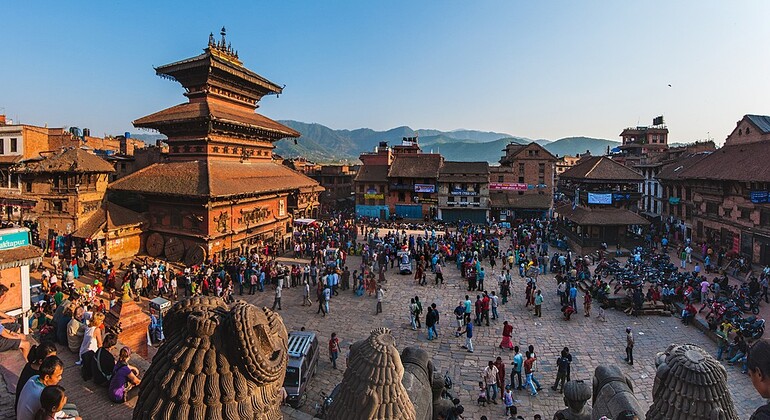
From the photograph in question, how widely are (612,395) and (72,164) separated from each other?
30.7m

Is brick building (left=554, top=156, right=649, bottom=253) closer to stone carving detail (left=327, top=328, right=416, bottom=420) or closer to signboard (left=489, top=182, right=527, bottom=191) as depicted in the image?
signboard (left=489, top=182, right=527, bottom=191)

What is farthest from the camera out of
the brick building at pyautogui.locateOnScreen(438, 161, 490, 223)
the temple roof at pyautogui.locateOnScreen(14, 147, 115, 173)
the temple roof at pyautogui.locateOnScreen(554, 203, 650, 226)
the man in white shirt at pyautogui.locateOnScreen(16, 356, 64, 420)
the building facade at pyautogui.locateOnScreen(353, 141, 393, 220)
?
the building facade at pyautogui.locateOnScreen(353, 141, 393, 220)

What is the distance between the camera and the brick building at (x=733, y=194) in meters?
25.4

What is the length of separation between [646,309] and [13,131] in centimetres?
4398

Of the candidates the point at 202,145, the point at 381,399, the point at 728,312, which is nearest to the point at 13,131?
the point at 202,145

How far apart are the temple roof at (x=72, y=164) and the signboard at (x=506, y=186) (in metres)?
38.2

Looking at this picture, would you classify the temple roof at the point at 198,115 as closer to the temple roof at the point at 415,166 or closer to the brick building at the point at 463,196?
the temple roof at the point at 415,166

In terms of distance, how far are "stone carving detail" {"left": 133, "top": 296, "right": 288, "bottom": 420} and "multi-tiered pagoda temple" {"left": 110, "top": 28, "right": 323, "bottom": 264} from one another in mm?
19588

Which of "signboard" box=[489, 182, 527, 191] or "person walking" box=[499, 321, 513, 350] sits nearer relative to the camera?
"person walking" box=[499, 321, 513, 350]

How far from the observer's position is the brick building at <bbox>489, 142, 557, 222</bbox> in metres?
46.9

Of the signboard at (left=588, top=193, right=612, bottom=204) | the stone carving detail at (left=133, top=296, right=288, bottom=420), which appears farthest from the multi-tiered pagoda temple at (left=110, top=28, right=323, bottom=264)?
the signboard at (left=588, top=193, right=612, bottom=204)

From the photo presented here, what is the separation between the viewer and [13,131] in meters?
31.5

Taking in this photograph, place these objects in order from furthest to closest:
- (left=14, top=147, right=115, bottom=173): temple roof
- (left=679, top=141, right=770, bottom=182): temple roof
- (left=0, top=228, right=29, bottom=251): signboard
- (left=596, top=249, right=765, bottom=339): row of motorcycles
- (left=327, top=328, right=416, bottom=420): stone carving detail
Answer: (left=679, top=141, right=770, bottom=182): temple roof, (left=14, top=147, right=115, bottom=173): temple roof, (left=596, top=249, right=765, bottom=339): row of motorcycles, (left=0, top=228, right=29, bottom=251): signboard, (left=327, top=328, right=416, bottom=420): stone carving detail

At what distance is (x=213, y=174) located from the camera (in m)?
24.1
